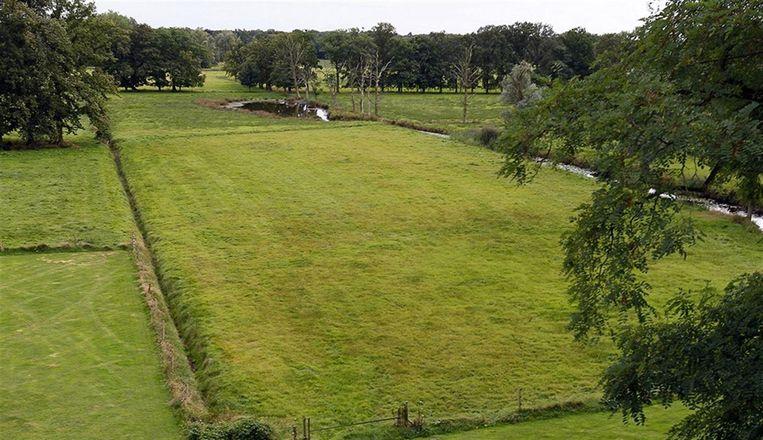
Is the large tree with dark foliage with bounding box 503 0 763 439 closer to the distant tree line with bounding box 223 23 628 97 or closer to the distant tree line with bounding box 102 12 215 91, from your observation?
the distant tree line with bounding box 223 23 628 97

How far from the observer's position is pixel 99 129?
228 feet

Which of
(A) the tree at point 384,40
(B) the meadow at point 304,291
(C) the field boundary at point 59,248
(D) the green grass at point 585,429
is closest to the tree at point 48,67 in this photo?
(B) the meadow at point 304,291

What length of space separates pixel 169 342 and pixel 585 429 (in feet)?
53.0

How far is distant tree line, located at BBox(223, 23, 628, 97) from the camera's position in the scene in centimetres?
13288

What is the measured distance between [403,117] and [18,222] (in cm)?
6387

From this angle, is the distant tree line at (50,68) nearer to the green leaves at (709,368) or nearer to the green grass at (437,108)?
the green grass at (437,108)

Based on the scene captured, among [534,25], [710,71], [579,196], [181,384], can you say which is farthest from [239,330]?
[534,25]

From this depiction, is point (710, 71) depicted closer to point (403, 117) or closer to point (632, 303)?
point (632, 303)

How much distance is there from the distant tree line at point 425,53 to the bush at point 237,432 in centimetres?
11762

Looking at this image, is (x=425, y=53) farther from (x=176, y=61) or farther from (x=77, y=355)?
(x=77, y=355)

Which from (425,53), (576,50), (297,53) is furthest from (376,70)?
(576,50)

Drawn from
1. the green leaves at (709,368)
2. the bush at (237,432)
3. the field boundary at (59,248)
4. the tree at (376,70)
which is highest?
the tree at (376,70)

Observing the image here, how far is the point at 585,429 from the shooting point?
Answer: 20.1 m

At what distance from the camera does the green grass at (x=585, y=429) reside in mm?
19438
